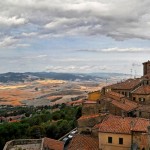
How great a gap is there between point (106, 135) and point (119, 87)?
29498 millimetres

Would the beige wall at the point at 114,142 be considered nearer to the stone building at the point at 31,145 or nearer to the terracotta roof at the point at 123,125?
the terracotta roof at the point at 123,125

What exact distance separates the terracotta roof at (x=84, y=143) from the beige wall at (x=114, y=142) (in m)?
1.71

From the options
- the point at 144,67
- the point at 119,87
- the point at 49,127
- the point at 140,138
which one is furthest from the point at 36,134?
the point at 140,138

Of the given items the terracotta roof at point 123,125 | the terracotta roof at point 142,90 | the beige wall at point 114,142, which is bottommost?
the beige wall at point 114,142

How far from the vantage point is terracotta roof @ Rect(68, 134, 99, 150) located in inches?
1649

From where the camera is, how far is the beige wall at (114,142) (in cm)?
3794

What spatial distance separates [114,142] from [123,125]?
2.19m

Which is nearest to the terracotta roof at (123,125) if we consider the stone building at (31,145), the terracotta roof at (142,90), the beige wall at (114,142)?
the beige wall at (114,142)

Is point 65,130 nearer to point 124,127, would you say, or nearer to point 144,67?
point 144,67

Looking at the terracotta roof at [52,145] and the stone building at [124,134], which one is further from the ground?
the stone building at [124,134]

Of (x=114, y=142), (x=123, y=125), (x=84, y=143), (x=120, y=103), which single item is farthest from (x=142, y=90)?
(x=114, y=142)

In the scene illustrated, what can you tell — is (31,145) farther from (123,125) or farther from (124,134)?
(124,134)

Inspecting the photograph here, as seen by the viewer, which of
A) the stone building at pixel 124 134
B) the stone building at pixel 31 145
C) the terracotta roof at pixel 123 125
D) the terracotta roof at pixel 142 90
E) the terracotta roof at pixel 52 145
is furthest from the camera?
the terracotta roof at pixel 142 90

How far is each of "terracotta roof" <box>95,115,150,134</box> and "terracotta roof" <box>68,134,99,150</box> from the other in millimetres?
3200
